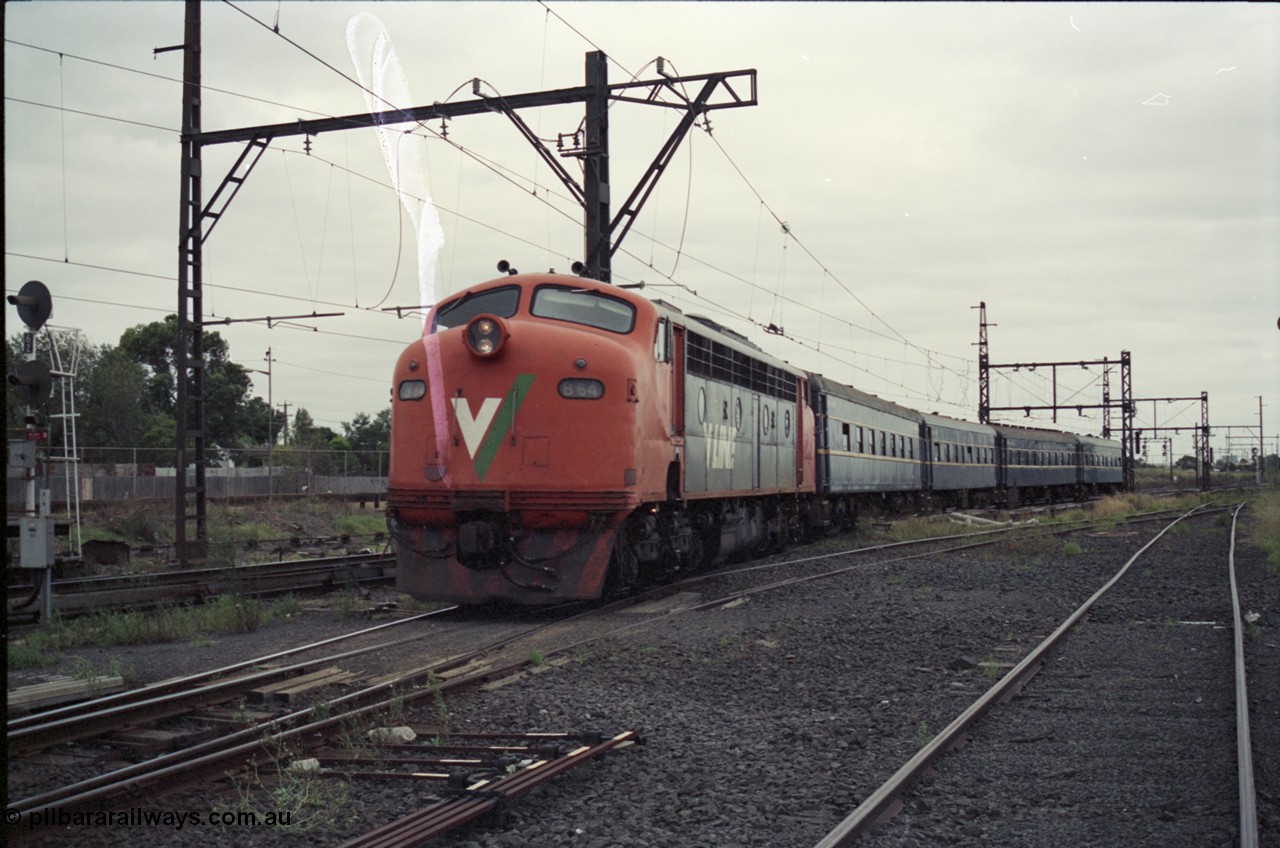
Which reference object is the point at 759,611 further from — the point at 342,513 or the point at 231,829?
the point at 342,513

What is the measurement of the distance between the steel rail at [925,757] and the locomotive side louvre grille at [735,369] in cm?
556

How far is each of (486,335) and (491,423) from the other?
0.93 m

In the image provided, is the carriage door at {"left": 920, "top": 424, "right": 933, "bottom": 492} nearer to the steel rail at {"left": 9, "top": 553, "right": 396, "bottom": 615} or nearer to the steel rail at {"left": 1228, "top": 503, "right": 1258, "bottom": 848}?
the steel rail at {"left": 9, "top": 553, "right": 396, "bottom": 615}

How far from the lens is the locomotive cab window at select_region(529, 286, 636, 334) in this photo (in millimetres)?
11977

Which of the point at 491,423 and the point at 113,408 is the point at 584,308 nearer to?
the point at 491,423

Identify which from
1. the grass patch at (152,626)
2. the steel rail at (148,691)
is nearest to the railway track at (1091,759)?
the steel rail at (148,691)

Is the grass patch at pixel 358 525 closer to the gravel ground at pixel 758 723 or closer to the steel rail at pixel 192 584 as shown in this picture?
the steel rail at pixel 192 584

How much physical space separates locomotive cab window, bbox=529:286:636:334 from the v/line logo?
107 centimetres

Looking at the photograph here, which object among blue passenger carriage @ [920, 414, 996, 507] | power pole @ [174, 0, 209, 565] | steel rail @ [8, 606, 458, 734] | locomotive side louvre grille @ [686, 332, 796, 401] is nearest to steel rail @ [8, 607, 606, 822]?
steel rail @ [8, 606, 458, 734]

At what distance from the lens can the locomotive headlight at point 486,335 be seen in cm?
1129

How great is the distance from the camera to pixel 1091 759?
6250mm

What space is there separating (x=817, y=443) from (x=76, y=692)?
652 inches

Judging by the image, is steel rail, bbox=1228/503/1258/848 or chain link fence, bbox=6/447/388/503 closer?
steel rail, bbox=1228/503/1258/848

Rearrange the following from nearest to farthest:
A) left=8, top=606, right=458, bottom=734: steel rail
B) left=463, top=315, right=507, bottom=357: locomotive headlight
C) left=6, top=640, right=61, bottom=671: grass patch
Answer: left=8, top=606, right=458, bottom=734: steel rail, left=6, top=640, right=61, bottom=671: grass patch, left=463, top=315, right=507, bottom=357: locomotive headlight
